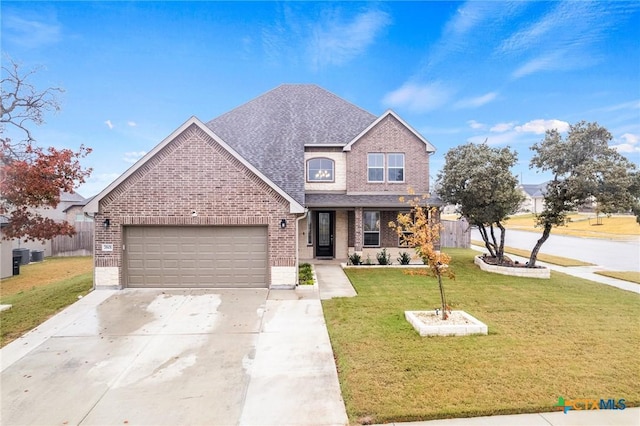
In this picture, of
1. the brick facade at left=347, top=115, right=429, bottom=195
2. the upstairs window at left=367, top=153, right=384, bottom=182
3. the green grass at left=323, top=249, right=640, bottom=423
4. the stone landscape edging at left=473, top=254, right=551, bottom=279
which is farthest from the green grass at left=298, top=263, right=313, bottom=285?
the stone landscape edging at left=473, top=254, right=551, bottom=279

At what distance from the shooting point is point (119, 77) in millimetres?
17156

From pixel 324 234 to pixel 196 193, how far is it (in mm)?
8023

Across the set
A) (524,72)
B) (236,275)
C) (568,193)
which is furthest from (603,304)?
(524,72)

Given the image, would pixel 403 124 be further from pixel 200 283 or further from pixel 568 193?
pixel 200 283

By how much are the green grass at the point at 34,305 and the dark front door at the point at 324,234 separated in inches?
402

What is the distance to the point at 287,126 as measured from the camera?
18484 mm

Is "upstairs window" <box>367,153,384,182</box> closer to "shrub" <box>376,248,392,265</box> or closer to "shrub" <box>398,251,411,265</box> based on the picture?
"shrub" <box>376,248,392,265</box>

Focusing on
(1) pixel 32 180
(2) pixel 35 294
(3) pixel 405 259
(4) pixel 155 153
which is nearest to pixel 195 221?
(4) pixel 155 153

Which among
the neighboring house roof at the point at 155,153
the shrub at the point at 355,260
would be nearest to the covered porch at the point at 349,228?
the shrub at the point at 355,260

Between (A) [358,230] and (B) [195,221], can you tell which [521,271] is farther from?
(B) [195,221]

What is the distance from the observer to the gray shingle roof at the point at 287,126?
1625cm

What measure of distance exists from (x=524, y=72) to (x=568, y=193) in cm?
922

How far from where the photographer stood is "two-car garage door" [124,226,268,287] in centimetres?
1102

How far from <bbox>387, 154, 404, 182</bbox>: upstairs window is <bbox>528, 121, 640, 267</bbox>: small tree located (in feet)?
19.3
